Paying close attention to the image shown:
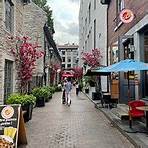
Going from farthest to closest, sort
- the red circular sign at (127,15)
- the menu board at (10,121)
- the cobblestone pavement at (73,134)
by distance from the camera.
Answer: the red circular sign at (127,15), the cobblestone pavement at (73,134), the menu board at (10,121)

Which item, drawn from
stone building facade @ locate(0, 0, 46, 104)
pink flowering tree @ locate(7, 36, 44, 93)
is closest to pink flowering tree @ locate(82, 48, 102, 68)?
stone building facade @ locate(0, 0, 46, 104)

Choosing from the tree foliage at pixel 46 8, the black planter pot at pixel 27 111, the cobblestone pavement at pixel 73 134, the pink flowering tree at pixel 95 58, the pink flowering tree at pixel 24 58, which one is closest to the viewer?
the cobblestone pavement at pixel 73 134

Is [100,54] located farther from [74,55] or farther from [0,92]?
[74,55]

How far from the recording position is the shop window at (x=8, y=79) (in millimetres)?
13616

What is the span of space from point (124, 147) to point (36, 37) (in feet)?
69.7

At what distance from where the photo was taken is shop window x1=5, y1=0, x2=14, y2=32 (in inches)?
538

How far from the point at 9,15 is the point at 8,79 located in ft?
8.88

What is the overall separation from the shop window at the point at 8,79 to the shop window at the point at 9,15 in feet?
4.82

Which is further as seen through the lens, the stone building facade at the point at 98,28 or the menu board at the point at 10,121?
the stone building facade at the point at 98,28

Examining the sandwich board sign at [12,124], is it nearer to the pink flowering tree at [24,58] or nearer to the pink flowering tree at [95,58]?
the pink flowering tree at [24,58]

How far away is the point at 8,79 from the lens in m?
14.1

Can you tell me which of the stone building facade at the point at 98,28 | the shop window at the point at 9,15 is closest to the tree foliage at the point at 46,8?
the stone building facade at the point at 98,28

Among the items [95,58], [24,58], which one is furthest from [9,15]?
[95,58]

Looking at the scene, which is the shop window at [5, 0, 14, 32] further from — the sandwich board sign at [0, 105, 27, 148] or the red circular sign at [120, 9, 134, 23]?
the sandwich board sign at [0, 105, 27, 148]
